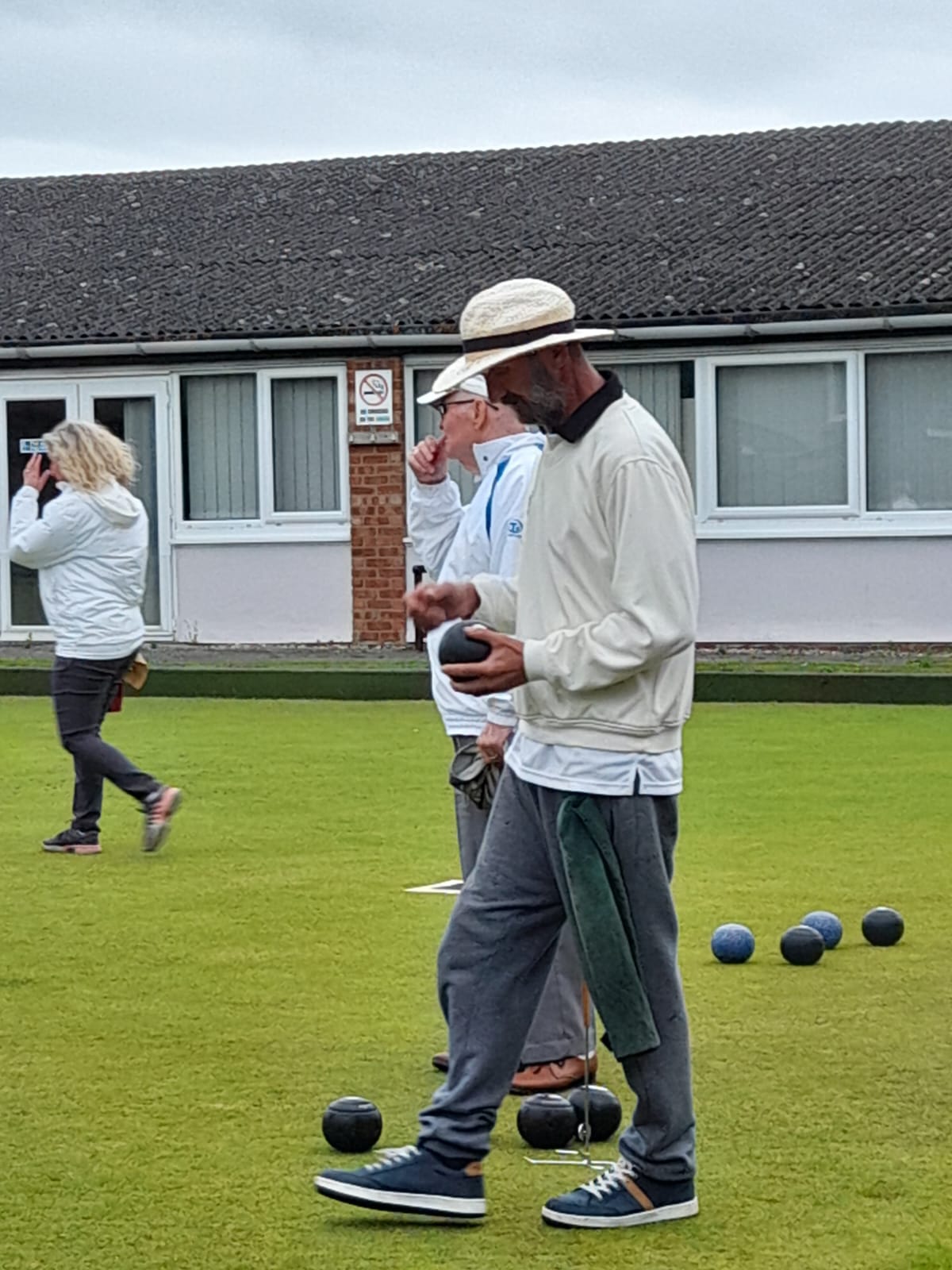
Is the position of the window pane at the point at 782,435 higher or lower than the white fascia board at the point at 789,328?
lower

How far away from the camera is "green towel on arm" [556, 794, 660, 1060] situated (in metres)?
4.78

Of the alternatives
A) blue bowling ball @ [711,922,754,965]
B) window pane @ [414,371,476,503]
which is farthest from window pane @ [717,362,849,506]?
blue bowling ball @ [711,922,754,965]

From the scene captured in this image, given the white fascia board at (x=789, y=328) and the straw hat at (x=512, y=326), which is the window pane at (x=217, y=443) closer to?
the white fascia board at (x=789, y=328)

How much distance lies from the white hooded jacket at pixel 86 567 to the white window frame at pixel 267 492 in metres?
13.4

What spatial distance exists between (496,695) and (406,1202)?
54.8 inches

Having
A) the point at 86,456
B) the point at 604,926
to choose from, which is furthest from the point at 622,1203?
the point at 86,456

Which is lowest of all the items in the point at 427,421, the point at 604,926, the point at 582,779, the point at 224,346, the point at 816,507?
the point at 604,926

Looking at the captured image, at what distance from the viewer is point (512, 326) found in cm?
485

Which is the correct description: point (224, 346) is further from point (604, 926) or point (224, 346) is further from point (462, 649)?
point (604, 926)

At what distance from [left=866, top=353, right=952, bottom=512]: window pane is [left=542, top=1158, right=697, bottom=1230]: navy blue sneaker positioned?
60.4 feet

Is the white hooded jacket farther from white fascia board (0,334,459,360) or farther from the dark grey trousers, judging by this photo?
white fascia board (0,334,459,360)

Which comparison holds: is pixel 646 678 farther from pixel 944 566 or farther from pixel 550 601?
pixel 944 566

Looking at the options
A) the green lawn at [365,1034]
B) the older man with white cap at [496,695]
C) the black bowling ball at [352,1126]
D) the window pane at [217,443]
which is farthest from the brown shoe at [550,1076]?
the window pane at [217,443]

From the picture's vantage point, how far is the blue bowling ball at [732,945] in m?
7.76
